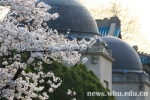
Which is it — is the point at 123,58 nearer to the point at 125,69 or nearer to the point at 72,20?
the point at 125,69

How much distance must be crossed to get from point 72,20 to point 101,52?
2.02m

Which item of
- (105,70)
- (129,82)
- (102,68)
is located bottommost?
(129,82)

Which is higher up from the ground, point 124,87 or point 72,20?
point 72,20

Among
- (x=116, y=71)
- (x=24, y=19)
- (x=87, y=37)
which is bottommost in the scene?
(x=116, y=71)

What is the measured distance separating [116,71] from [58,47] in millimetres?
29517

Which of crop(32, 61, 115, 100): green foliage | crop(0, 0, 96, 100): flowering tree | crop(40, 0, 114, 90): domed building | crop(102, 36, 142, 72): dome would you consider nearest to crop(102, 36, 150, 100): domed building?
crop(102, 36, 142, 72): dome

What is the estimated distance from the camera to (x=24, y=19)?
16.0m

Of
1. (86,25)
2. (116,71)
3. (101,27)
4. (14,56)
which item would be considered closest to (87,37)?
(86,25)

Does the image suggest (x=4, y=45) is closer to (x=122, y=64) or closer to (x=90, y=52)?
(x=90, y=52)

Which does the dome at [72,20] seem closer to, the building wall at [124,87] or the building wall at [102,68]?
the building wall at [102,68]

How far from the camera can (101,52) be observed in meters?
35.8

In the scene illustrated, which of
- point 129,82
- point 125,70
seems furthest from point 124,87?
point 125,70

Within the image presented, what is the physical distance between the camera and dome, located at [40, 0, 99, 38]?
35938 mm

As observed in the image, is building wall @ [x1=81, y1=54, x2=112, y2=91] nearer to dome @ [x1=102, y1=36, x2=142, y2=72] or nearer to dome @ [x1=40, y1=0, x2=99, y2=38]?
dome @ [x1=40, y1=0, x2=99, y2=38]
